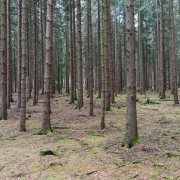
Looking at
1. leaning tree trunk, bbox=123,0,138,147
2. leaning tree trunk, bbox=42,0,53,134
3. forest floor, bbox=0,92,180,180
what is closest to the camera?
forest floor, bbox=0,92,180,180

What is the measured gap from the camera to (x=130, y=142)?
166 inches

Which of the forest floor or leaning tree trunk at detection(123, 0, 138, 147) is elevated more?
leaning tree trunk at detection(123, 0, 138, 147)

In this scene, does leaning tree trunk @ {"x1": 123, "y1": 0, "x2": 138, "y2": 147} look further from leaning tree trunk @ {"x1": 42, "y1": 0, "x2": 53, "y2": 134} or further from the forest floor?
leaning tree trunk @ {"x1": 42, "y1": 0, "x2": 53, "y2": 134}

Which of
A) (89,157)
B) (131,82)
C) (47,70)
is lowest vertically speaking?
(89,157)

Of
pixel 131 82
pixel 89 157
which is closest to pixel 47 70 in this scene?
pixel 131 82

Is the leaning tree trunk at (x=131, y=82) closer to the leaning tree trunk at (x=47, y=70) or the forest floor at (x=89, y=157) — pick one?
Result: the forest floor at (x=89, y=157)

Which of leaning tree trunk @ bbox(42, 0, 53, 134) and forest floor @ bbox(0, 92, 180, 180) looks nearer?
forest floor @ bbox(0, 92, 180, 180)

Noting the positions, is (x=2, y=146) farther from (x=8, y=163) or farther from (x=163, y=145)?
(x=163, y=145)

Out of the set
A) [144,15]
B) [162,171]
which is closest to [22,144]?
[162,171]

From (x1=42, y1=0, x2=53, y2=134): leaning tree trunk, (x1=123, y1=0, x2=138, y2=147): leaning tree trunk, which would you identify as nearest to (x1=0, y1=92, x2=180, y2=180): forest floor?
(x1=123, y1=0, x2=138, y2=147): leaning tree trunk

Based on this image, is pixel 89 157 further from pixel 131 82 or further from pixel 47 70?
pixel 47 70

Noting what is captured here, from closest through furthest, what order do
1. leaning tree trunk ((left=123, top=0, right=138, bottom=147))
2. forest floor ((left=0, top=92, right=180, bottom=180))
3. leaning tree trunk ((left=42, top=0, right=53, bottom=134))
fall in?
forest floor ((left=0, top=92, right=180, bottom=180))
leaning tree trunk ((left=123, top=0, right=138, bottom=147))
leaning tree trunk ((left=42, top=0, right=53, bottom=134))

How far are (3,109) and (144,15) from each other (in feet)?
80.6

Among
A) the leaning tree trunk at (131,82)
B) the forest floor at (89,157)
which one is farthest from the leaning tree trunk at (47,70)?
the leaning tree trunk at (131,82)
